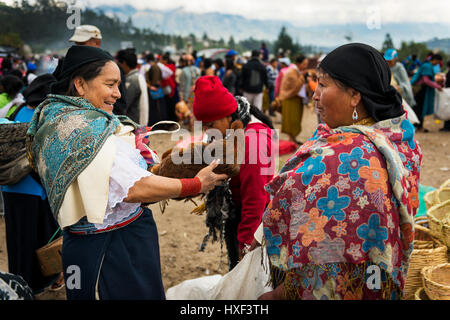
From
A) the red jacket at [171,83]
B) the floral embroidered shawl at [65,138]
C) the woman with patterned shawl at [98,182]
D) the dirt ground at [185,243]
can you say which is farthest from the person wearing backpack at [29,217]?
the red jacket at [171,83]

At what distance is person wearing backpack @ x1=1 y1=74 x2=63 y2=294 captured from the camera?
11.2 feet

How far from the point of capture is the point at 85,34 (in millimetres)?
4398

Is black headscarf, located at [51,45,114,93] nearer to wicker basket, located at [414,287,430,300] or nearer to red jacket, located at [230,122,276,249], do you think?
red jacket, located at [230,122,276,249]

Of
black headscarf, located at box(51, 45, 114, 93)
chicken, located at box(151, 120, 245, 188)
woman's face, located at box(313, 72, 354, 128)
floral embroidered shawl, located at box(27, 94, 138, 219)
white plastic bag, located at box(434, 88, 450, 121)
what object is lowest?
white plastic bag, located at box(434, 88, 450, 121)

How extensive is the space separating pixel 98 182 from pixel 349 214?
1092 millimetres

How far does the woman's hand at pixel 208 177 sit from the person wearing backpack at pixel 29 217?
203 centimetres

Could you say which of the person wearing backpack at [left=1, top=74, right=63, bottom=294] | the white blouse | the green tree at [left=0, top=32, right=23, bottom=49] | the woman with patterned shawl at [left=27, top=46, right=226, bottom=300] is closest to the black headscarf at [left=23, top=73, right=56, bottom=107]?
the person wearing backpack at [left=1, top=74, right=63, bottom=294]

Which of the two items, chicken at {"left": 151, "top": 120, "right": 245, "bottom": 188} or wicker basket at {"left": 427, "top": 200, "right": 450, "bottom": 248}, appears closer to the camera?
chicken at {"left": 151, "top": 120, "right": 245, "bottom": 188}

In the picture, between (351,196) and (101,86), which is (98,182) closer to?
(101,86)

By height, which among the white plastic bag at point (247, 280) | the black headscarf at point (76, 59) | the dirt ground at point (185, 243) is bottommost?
the dirt ground at point (185, 243)

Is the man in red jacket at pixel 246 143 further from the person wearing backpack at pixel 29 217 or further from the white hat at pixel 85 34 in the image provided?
the white hat at pixel 85 34

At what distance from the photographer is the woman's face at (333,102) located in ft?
5.67

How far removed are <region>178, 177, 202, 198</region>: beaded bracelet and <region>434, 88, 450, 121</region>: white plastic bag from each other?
1005cm

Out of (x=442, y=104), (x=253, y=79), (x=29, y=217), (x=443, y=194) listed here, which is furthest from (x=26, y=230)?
(x=442, y=104)
